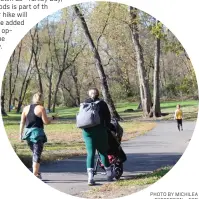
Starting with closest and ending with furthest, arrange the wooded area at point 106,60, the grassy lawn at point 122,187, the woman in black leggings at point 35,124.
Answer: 1. the grassy lawn at point 122,187
2. the woman in black leggings at point 35,124
3. the wooded area at point 106,60

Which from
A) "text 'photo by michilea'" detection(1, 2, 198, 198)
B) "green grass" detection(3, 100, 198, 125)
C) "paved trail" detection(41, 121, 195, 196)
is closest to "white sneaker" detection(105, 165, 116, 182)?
"text 'photo by michilea'" detection(1, 2, 198, 198)

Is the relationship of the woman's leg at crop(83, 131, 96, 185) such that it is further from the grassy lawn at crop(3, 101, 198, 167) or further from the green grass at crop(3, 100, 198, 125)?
the green grass at crop(3, 100, 198, 125)

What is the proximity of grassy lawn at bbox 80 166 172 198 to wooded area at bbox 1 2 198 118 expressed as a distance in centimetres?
449

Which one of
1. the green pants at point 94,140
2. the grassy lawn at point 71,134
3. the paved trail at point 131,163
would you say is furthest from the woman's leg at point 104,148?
the grassy lawn at point 71,134

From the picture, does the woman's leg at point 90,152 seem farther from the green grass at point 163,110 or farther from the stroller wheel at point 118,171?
the green grass at point 163,110

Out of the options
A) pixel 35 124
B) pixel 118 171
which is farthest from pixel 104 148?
pixel 35 124

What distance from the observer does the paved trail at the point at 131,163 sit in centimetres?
765

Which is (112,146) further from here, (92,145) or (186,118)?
(186,118)

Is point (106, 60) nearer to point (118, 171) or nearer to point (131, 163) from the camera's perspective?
point (131, 163)

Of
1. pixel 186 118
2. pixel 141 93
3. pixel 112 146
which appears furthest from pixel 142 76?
pixel 112 146

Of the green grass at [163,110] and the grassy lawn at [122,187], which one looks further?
the green grass at [163,110]

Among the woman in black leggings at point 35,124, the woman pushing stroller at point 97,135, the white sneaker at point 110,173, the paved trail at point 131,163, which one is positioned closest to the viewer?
the woman pushing stroller at point 97,135

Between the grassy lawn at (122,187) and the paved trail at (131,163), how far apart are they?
0.22 metres

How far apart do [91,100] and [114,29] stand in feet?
56.2
